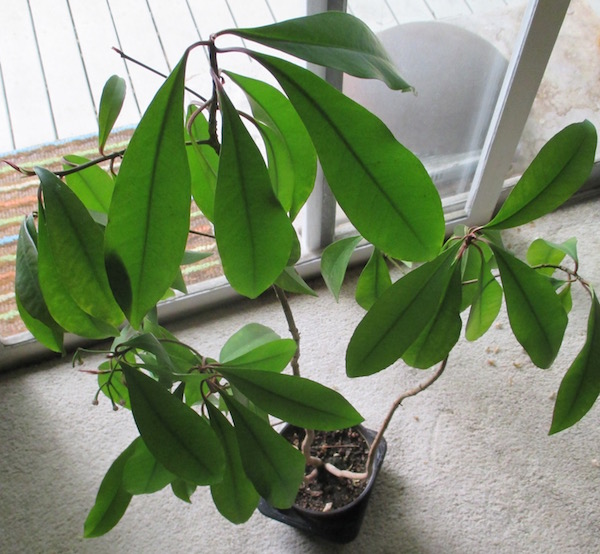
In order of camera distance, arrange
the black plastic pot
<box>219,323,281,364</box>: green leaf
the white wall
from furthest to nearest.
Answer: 1. the white wall
2. the black plastic pot
3. <box>219,323,281,364</box>: green leaf

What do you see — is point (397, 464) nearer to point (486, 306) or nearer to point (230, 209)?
point (486, 306)

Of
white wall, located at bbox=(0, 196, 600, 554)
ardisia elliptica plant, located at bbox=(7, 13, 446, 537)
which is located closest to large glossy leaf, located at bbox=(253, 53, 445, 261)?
ardisia elliptica plant, located at bbox=(7, 13, 446, 537)

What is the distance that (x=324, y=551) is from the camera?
1114 millimetres

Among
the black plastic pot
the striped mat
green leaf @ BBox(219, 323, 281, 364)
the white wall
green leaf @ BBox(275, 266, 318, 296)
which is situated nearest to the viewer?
green leaf @ BBox(275, 266, 318, 296)

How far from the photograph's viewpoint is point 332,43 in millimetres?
450

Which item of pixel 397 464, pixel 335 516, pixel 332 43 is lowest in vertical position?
pixel 397 464

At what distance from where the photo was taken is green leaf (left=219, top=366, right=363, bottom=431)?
577 mm

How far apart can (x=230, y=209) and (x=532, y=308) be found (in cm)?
31

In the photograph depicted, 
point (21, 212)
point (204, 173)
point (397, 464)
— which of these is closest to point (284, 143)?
point (204, 173)

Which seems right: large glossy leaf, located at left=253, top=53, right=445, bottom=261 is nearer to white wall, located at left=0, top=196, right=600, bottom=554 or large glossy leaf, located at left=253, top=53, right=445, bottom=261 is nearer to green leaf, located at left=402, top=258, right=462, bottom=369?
green leaf, located at left=402, top=258, right=462, bottom=369

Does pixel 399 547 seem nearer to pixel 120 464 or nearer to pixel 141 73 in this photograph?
pixel 120 464

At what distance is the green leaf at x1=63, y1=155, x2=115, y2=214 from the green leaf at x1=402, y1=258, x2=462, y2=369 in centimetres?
37

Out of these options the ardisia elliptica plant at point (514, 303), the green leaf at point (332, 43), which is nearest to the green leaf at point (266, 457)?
the ardisia elliptica plant at point (514, 303)

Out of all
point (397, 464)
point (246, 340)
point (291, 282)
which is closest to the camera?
point (291, 282)
